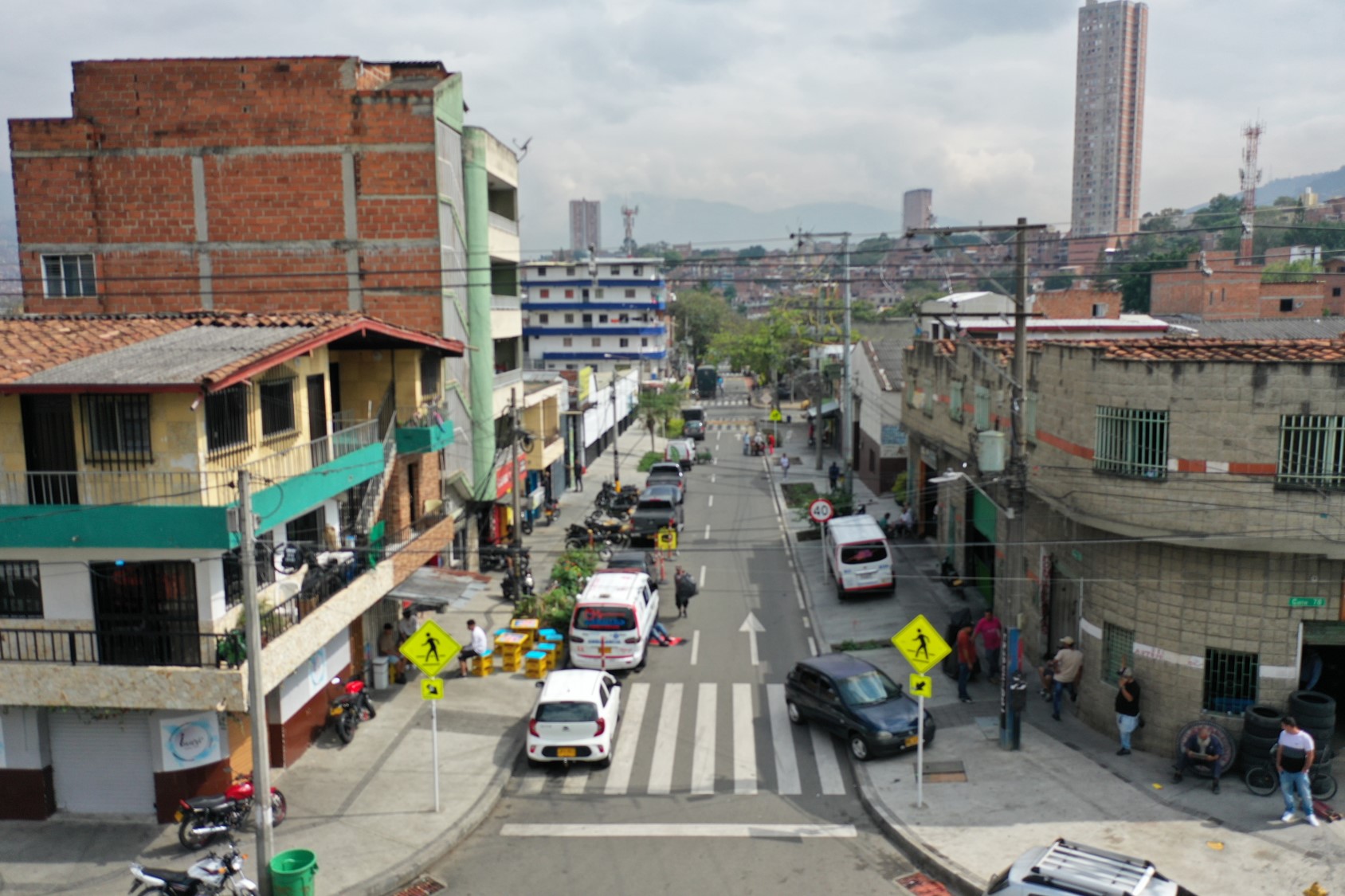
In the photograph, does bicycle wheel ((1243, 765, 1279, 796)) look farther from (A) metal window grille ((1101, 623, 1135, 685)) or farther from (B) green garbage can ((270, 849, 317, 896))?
(B) green garbage can ((270, 849, 317, 896))

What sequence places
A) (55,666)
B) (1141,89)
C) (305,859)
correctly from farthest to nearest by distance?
1. (1141,89)
2. (55,666)
3. (305,859)

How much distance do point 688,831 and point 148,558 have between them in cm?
897

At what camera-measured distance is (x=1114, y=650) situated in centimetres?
1792

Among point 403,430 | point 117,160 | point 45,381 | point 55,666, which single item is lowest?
point 55,666

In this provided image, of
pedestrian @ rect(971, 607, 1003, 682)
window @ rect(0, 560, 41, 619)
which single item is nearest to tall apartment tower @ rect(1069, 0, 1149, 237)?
pedestrian @ rect(971, 607, 1003, 682)

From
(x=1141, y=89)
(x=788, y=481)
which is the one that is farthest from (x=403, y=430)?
(x=1141, y=89)

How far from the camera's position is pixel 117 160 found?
28172mm

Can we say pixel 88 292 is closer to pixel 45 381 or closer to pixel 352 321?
pixel 352 321

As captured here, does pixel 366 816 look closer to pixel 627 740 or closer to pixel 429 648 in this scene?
pixel 429 648

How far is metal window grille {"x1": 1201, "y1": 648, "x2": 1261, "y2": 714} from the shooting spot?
53.0ft

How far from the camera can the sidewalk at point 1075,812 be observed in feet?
43.6

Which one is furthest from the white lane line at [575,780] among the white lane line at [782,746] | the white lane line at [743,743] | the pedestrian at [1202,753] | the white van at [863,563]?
the white van at [863,563]

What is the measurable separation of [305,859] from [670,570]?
2046cm

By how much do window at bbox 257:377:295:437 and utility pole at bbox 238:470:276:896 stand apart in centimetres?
426
